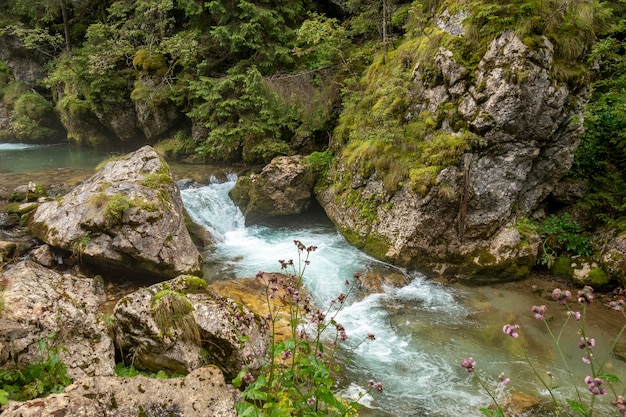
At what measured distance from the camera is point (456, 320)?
23.8ft

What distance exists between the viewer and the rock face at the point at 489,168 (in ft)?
24.7

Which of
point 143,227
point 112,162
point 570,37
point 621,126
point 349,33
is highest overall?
point 349,33

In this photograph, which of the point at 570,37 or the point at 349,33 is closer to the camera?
the point at 570,37

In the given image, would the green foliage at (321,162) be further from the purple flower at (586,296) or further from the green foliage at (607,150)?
the purple flower at (586,296)

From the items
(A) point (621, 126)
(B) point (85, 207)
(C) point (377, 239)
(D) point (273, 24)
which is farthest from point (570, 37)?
(B) point (85, 207)

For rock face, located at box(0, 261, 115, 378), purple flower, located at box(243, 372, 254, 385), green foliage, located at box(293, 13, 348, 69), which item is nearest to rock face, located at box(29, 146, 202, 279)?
rock face, located at box(0, 261, 115, 378)

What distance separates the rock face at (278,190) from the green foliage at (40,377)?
7713 mm

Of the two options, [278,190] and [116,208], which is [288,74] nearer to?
[278,190]

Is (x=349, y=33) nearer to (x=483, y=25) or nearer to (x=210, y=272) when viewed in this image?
(x=483, y=25)

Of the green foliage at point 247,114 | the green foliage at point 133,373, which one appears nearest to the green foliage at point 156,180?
the green foliage at point 247,114

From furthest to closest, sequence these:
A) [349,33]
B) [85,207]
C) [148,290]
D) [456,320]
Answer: [349,33]
[85,207]
[456,320]
[148,290]

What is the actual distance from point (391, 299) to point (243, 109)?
8050 mm

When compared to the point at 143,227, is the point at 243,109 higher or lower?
higher

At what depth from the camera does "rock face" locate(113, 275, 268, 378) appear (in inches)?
168
